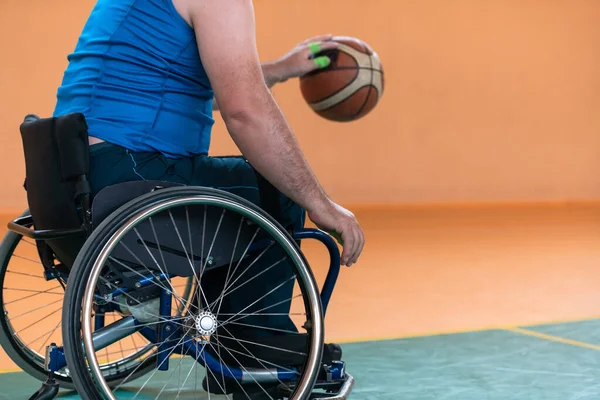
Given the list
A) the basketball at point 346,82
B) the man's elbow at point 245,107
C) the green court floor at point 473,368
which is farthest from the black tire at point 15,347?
the basketball at point 346,82

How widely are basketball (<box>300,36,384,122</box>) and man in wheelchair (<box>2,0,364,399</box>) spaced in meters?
0.59

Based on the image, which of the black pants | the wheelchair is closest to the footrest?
the wheelchair

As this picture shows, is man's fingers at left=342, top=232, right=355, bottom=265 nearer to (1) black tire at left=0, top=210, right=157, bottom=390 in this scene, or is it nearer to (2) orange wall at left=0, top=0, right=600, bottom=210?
(1) black tire at left=0, top=210, right=157, bottom=390

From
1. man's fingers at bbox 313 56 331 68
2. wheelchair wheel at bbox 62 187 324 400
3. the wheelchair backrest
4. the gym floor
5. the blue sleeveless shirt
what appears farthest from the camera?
man's fingers at bbox 313 56 331 68

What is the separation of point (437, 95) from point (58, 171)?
6.77 metres

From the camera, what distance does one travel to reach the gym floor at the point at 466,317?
2.01 meters

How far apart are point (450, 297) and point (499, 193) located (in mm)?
5212

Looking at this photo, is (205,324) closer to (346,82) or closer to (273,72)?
(273,72)

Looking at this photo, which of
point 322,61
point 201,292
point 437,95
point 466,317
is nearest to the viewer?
point 201,292

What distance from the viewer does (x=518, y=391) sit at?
76.4 inches

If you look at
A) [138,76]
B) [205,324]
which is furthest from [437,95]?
[205,324]

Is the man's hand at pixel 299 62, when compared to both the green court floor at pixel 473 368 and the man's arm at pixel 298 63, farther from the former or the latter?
the green court floor at pixel 473 368

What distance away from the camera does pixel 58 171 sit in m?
1.46

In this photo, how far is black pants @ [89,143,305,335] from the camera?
158 centimetres
